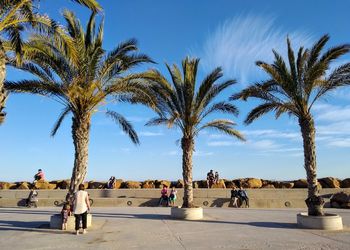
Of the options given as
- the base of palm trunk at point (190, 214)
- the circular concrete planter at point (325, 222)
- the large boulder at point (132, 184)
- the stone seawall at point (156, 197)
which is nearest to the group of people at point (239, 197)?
the stone seawall at point (156, 197)

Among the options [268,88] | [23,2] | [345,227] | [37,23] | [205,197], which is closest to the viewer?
[23,2]

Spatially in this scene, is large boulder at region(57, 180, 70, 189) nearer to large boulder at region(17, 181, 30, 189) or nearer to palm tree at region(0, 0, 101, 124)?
large boulder at region(17, 181, 30, 189)

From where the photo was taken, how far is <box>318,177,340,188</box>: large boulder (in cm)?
3138

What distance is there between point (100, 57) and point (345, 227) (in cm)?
1023

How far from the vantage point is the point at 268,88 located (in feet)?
53.1

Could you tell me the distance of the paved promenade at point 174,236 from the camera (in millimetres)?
10266

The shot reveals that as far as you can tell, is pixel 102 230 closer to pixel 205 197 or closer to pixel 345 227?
pixel 345 227

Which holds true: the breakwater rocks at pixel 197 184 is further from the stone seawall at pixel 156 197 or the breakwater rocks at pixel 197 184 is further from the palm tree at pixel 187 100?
the palm tree at pixel 187 100

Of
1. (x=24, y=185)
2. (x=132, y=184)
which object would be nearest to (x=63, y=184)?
(x=24, y=185)

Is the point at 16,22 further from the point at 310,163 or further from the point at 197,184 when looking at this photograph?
the point at 197,184

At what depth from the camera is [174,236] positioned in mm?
11898

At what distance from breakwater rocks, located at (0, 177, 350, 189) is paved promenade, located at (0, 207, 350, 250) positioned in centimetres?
1590

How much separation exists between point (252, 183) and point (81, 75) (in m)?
21.9

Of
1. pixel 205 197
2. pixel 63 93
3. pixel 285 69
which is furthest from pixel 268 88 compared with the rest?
pixel 205 197
